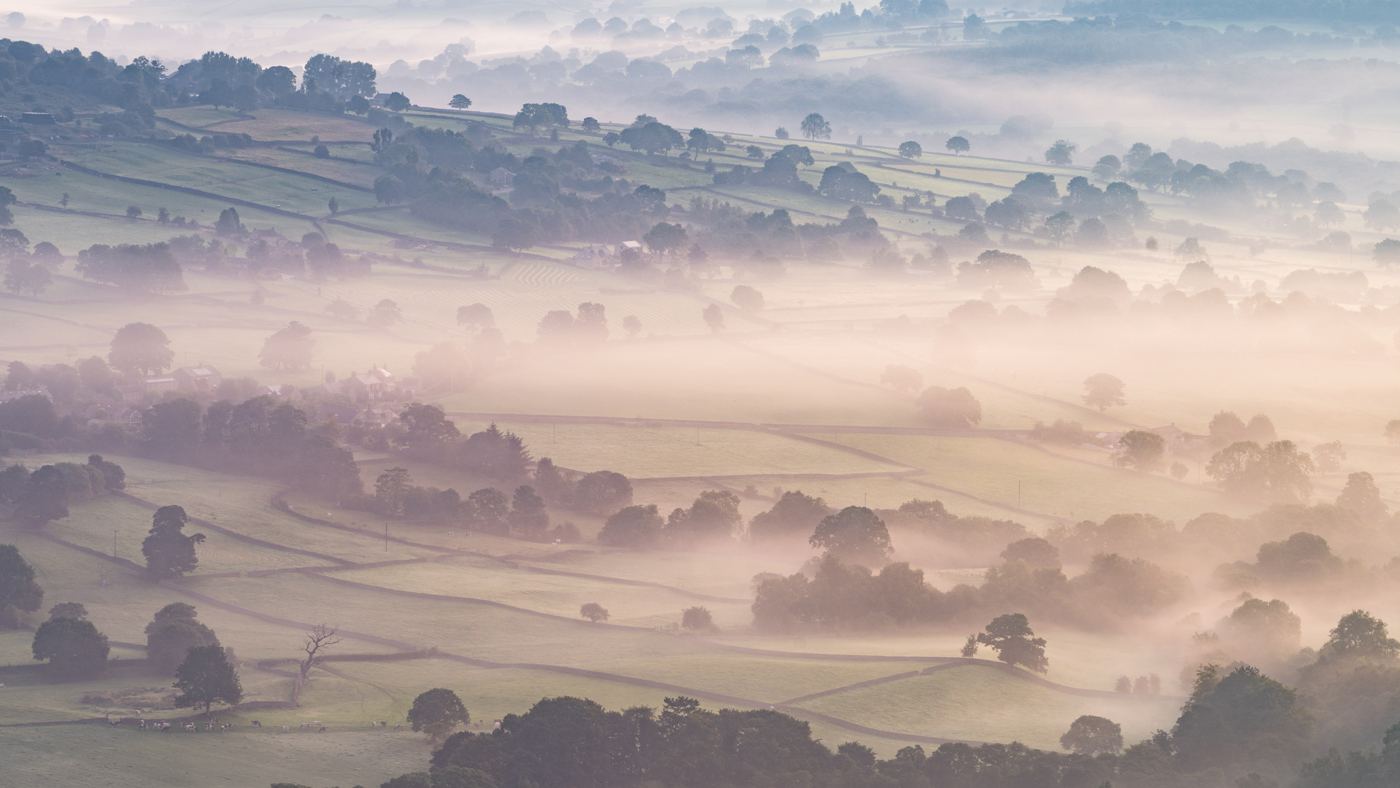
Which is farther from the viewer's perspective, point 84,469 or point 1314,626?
point 84,469

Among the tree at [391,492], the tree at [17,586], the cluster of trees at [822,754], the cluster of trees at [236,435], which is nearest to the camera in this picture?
the cluster of trees at [822,754]

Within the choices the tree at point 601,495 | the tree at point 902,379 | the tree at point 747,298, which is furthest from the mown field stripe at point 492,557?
the tree at point 747,298

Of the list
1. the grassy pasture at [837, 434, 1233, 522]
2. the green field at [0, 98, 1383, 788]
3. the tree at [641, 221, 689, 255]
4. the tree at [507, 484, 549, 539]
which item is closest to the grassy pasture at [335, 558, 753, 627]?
the green field at [0, 98, 1383, 788]

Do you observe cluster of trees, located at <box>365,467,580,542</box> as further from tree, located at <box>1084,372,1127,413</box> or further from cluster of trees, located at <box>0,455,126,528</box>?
tree, located at <box>1084,372,1127,413</box>

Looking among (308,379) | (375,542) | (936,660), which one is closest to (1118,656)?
(936,660)

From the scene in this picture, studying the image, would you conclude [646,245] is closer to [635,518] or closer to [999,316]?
[999,316]

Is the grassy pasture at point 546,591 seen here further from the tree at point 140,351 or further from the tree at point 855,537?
the tree at point 140,351

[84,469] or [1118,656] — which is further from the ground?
[84,469]
